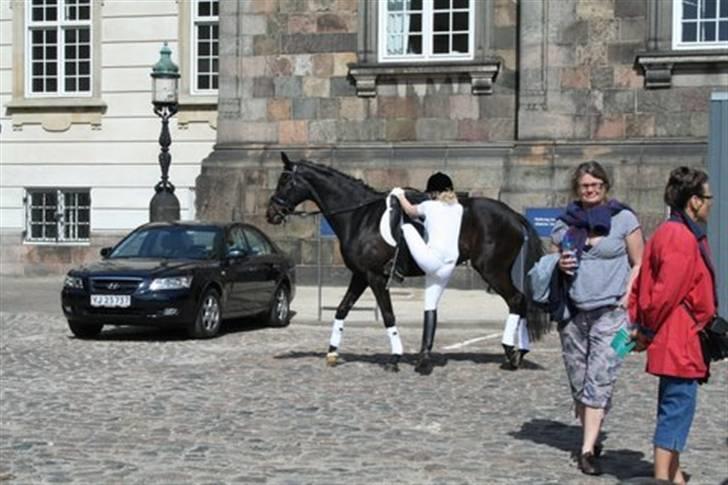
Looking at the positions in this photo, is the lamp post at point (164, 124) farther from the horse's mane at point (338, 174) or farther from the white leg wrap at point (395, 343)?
the white leg wrap at point (395, 343)

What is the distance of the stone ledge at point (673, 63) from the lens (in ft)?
72.3

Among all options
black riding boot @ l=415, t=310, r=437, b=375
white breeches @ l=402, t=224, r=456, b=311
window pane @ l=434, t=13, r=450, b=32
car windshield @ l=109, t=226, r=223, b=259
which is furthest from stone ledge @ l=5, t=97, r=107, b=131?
black riding boot @ l=415, t=310, r=437, b=375

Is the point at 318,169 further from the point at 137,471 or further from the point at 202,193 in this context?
the point at 202,193

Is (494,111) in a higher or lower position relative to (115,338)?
higher

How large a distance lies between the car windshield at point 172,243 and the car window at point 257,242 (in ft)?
2.30

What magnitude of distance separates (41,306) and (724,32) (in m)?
11.8

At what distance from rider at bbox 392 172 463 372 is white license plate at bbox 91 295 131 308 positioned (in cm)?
404

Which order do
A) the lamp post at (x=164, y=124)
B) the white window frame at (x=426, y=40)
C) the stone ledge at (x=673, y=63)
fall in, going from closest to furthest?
1. the stone ledge at (x=673, y=63)
2. the white window frame at (x=426, y=40)
3. the lamp post at (x=164, y=124)

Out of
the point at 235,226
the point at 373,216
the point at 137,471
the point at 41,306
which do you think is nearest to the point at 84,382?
the point at 373,216

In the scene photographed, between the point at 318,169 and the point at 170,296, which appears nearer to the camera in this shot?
the point at 318,169

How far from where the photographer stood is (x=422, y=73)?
23812mm

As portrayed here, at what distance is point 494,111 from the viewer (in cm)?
2377

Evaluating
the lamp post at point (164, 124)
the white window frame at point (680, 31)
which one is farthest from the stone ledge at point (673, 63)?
the lamp post at point (164, 124)

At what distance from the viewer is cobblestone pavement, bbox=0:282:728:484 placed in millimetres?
8766
